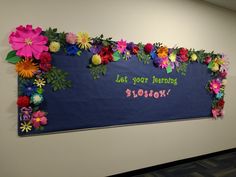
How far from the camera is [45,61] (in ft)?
6.95

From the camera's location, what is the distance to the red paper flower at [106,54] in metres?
2.45

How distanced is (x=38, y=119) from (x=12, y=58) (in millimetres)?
628

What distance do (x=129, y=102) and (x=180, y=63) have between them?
96 centimetres

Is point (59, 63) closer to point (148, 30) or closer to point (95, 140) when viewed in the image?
point (95, 140)

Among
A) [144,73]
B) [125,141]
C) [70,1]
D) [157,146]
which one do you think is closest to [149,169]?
[157,146]

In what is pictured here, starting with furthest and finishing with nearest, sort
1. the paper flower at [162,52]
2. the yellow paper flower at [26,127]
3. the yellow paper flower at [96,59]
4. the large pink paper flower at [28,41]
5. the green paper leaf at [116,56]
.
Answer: the paper flower at [162,52] → the green paper leaf at [116,56] → the yellow paper flower at [96,59] → the yellow paper flower at [26,127] → the large pink paper flower at [28,41]

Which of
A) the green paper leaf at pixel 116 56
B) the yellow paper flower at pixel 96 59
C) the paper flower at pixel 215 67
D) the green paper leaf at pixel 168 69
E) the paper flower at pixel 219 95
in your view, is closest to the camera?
the yellow paper flower at pixel 96 59

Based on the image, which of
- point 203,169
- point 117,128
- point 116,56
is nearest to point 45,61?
point 116,56

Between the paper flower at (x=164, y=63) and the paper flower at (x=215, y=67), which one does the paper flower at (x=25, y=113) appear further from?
the paper flower at (x=215, y=67)

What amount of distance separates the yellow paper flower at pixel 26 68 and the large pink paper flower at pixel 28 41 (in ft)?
0.21

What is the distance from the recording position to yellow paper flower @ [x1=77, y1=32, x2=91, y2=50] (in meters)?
2.30

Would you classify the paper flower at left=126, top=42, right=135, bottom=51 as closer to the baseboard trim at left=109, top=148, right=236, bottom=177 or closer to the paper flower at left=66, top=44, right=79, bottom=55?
the paper flower at left=66, top=44, right=79, bottom=55

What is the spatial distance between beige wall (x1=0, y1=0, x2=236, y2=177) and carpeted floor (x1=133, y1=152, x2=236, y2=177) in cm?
14

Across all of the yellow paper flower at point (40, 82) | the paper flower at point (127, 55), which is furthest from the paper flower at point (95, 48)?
the yellow paper flower at point (40, 82)
